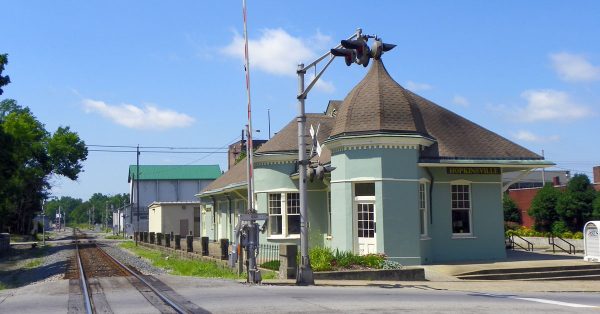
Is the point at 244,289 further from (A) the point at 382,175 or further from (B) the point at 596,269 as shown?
(B) the point at 596,269

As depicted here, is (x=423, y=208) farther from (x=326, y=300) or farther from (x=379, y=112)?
(x=326, y=300)

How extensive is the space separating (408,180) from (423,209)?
5.54ft

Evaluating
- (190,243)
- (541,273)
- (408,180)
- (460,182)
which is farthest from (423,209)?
(190,243)

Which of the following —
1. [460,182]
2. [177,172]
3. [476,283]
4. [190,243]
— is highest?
[177,172]

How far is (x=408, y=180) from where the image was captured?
22.5 meters

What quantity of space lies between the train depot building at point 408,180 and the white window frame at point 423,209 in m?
0.04

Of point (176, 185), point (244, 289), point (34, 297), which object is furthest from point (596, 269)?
point (176, 185)

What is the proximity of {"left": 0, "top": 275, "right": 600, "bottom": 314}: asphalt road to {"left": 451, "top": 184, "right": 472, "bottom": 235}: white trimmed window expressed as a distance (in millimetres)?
6788

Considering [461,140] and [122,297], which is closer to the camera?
[122,297]

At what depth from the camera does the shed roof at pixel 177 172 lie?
4279 inches

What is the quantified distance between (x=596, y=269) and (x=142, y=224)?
81.3 metres

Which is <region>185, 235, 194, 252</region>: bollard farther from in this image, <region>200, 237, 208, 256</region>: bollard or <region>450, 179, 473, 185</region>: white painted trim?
<region>450, 179, 473, 185</region>: white painted trim

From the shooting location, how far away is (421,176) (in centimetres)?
2333

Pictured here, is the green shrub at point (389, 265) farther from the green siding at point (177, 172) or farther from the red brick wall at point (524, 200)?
the green siding at point (177, 172)
